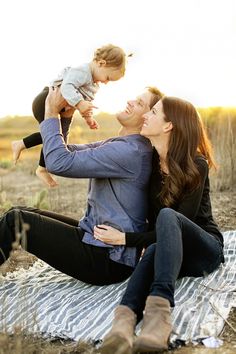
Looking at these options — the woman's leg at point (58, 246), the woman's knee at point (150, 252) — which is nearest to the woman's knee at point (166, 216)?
the woman's knee at point (150, 252)

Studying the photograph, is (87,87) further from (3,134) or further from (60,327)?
(3,134)

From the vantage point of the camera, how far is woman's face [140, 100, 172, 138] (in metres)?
3.65

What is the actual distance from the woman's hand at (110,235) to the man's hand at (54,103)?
0.69 metres

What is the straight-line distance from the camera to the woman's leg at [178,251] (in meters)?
3.02

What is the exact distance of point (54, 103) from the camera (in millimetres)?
3822

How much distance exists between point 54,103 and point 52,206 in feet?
11.4

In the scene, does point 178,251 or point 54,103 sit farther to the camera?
point 54,103

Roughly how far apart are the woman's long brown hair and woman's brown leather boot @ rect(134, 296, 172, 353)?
771 mm

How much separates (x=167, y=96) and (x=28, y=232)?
1076 millimetres

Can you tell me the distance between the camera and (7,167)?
35.1 ft

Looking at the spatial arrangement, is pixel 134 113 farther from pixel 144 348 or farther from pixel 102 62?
pixel 144 348

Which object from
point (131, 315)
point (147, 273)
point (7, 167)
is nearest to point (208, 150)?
point (147, 273)

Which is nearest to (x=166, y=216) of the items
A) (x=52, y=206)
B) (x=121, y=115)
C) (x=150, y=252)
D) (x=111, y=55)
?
(x=150, y=252)

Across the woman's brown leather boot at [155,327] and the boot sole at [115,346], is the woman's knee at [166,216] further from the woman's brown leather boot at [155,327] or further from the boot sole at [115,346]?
the boot sole at [115,346]
